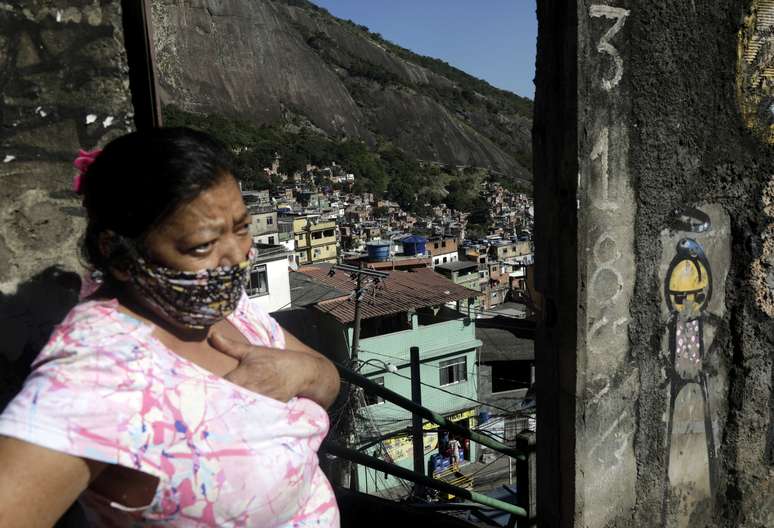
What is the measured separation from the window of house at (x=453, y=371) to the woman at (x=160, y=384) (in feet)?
55.3

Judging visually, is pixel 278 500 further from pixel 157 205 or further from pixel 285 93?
pixel 285 93

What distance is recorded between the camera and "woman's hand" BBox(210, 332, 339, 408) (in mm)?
1137

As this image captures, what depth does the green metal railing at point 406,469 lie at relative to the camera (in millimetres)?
1933

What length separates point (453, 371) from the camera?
18.1 meters

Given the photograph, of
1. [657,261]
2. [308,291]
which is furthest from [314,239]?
[657,261]

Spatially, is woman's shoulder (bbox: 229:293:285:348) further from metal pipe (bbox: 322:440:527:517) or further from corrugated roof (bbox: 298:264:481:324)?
corrugated roof (bbox: 298:264:481:324)

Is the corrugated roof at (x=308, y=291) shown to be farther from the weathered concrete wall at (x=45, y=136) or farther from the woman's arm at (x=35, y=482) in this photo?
the woman's arm at (x=35, y=482)

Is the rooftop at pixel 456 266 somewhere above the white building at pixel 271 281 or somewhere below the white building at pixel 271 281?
below

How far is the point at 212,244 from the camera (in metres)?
1.08

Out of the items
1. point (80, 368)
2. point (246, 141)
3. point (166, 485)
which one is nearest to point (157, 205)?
point (80, 368)

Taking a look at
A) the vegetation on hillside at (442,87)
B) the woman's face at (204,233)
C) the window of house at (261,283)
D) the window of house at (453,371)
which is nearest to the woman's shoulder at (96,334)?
the woman's face at (204,233)

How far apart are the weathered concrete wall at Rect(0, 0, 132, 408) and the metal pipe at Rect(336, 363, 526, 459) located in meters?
0.82

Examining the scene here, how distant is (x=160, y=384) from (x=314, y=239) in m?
37.1

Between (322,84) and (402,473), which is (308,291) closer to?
(402,473)
